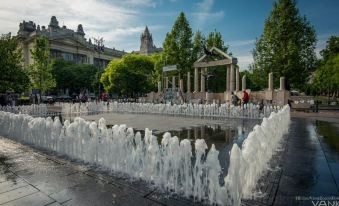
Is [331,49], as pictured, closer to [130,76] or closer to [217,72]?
[217,72]

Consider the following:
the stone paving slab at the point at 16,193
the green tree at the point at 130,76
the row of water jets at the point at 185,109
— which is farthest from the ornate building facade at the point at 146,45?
the stone paving slab at the point at 16,193

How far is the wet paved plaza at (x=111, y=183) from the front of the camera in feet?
14.4

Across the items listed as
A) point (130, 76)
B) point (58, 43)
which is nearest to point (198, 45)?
point (130, 76)

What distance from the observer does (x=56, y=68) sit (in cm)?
6838

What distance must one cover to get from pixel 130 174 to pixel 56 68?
70859 millimetres

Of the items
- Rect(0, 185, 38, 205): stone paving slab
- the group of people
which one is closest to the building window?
the group of people

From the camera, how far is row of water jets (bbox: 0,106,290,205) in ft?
14.1

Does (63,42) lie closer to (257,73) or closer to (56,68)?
(56,68)

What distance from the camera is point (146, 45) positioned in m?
148

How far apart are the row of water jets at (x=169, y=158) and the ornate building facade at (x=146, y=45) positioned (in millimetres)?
142656

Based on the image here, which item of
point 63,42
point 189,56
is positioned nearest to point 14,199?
point 189,56

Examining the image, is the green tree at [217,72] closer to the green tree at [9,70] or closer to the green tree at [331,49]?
the green tree at [331,49]

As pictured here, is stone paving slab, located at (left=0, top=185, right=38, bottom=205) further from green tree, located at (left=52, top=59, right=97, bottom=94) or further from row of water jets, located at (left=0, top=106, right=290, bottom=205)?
green tree, located at (left=52, top=59, right=97, bottom=94)

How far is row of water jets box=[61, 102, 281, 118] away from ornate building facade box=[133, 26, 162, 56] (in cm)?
12394
